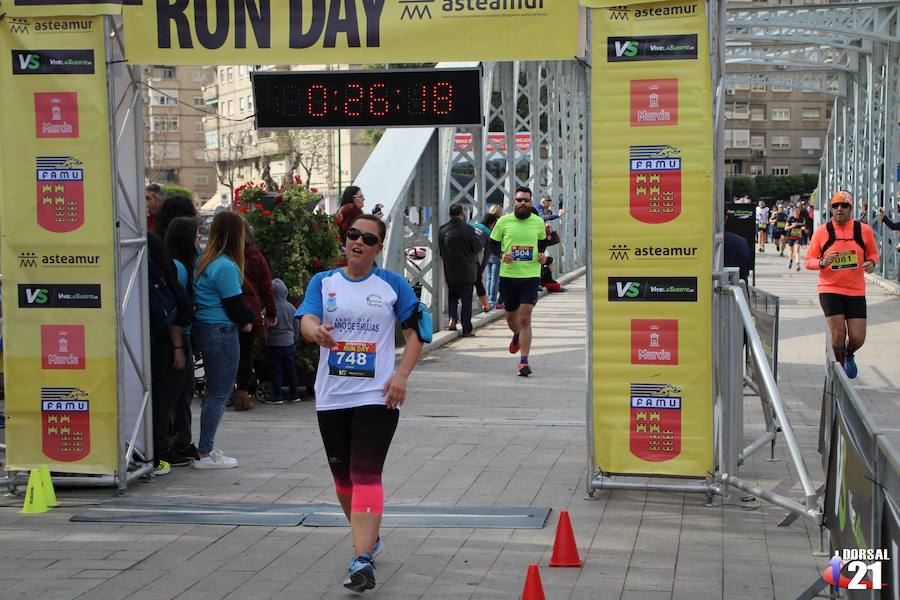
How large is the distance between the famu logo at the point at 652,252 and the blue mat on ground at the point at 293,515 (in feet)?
5.41

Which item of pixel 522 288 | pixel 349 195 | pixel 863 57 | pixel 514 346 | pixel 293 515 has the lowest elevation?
pixel 293 515

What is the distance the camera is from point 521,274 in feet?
46.1

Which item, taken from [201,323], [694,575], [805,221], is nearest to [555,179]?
[805,221]

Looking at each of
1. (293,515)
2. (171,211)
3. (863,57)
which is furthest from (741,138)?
(293,515)

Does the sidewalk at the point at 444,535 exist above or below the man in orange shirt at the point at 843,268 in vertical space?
below

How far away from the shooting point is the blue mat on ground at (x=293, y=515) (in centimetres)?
745

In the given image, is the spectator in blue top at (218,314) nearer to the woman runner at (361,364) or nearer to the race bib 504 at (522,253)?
the woman runner at (361,364)

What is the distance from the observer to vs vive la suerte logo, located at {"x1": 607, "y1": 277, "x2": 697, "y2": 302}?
783 centimetres

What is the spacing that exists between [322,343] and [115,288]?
2.64 meters

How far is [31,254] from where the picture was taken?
827 centimetres

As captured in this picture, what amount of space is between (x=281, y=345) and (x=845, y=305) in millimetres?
5753

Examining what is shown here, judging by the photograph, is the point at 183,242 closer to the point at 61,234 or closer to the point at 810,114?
the point at 61,234

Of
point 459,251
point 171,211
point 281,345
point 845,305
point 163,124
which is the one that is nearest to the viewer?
point 171,211

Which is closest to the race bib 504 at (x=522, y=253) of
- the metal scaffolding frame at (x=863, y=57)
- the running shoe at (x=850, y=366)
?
the running shoe at (x=850, y=366)
